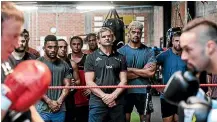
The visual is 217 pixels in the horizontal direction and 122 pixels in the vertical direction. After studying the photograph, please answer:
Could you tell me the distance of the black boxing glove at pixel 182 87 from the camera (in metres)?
1.56

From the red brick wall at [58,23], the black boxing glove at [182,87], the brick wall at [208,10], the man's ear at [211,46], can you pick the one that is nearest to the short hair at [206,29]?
the man's ear at [211,46]

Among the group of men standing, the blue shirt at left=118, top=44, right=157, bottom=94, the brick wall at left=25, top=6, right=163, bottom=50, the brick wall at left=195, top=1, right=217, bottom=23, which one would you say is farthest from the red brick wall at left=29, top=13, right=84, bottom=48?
the blue shirt at left=118, top=44, right=157, bottom=94

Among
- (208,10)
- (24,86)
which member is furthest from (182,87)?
(208,10)

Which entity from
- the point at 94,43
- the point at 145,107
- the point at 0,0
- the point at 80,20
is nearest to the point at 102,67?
the point at 145,107

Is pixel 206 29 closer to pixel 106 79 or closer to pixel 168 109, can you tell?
pixel 106 79

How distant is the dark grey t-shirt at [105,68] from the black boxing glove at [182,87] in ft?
5.69

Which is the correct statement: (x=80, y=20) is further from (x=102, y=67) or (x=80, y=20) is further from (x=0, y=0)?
(x=0, y=0)

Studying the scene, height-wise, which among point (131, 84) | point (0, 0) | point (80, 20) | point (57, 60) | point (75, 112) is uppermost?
point (80, 20)

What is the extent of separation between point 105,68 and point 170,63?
64cm

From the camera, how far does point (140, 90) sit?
3543 mm

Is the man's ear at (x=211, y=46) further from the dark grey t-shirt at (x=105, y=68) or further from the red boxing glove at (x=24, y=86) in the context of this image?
the dark grey t-shirt at (x=105, y=68)

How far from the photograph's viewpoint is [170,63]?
11.8 ft

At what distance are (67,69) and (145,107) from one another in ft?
2.52

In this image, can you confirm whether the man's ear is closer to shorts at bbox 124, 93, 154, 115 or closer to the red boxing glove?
the red boxing glove
